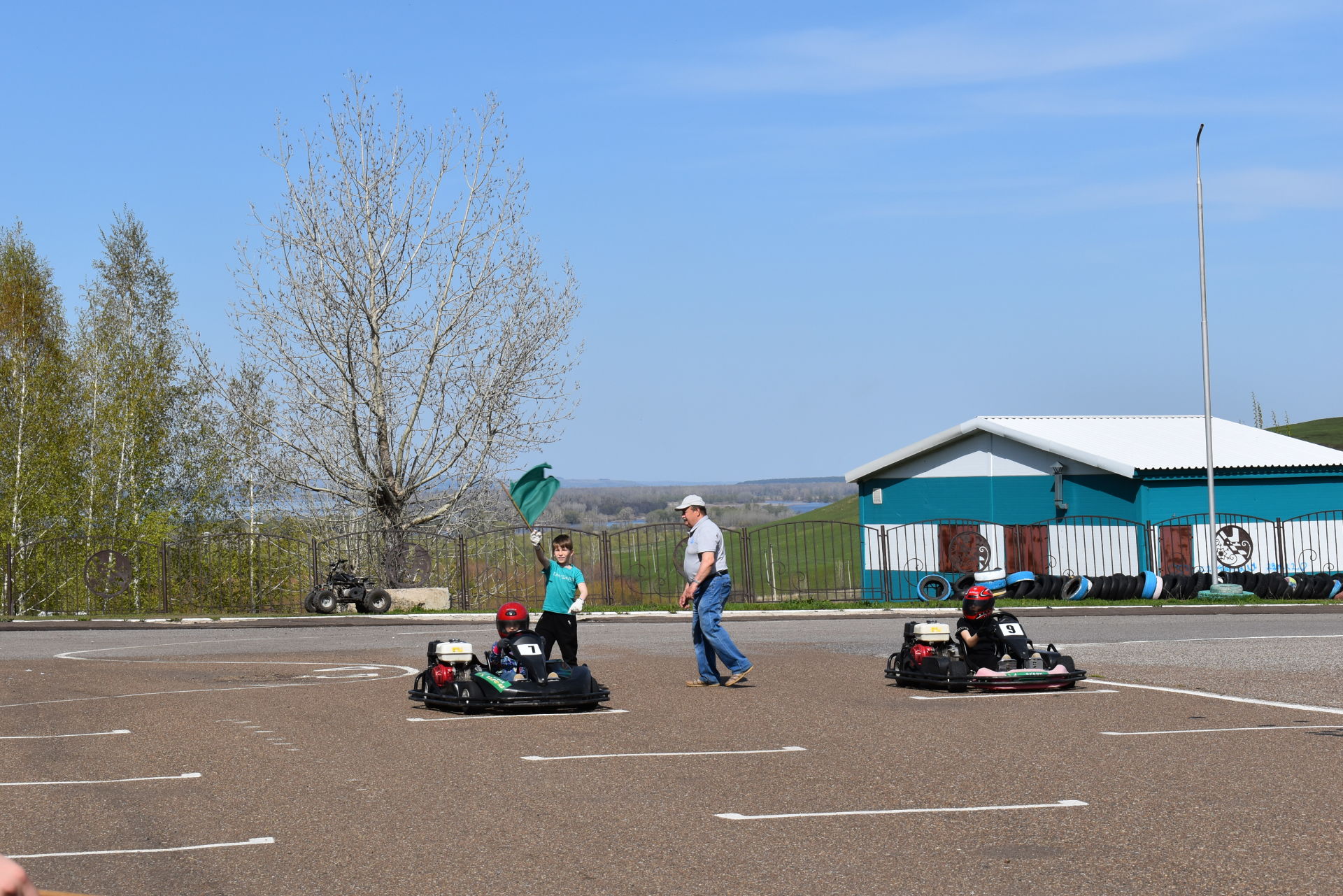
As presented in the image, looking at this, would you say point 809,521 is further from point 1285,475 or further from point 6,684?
point 6,684

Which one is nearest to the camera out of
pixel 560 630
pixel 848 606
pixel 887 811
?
pixel 887 811

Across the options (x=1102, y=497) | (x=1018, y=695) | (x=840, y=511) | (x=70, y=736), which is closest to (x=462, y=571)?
(x=1102, y=497)

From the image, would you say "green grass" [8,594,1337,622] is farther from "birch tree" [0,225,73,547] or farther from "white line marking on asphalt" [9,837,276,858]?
"white line marking on asphalt" [9,837,276,858]

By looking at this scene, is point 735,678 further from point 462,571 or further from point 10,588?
point 10,588

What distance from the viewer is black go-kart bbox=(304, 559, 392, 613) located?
99.9 ft

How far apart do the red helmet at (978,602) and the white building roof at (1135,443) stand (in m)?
22.1

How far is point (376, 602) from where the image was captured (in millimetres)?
30469

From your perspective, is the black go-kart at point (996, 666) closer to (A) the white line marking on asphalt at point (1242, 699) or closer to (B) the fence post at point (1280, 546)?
(A) the white line marking on asphalt at point (1242, 699)

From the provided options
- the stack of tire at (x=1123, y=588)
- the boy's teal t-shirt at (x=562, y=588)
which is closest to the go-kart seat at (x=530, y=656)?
the boy's teal t-shirt at (x=562, y=588)

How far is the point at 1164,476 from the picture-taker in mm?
34781

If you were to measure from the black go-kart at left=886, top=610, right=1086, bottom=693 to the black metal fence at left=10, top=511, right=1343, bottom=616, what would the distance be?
17.2 m

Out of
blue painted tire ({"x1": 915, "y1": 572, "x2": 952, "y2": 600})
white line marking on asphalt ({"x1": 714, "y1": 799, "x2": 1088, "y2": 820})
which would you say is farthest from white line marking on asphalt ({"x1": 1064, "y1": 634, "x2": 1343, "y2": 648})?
blue painted tire ({"x1": 915, "y1": 572, "x2": 952, "y2": 600})

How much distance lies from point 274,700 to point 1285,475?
29766 mm

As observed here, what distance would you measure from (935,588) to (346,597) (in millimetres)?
13477
